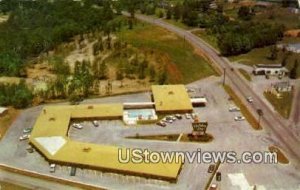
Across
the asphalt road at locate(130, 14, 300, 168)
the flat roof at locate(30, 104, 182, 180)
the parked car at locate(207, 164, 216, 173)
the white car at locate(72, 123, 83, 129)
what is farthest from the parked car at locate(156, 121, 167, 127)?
the asphalt road at locate(130, 14, 300, 168)

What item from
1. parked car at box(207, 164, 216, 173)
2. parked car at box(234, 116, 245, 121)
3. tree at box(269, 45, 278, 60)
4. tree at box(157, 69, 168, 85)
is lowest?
parked car at box(207, 164, 216, 173)

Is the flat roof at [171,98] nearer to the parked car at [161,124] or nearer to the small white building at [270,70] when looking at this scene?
the parked car at [161,124]

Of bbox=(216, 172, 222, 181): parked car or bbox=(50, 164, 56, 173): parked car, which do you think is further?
bbox=(50, 164, 56, 173): parked car

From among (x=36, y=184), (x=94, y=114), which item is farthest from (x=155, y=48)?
(x=36, y=184)

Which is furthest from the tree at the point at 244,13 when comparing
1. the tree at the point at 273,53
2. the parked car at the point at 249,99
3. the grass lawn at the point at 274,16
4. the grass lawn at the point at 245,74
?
the parked car at the point at 249,99

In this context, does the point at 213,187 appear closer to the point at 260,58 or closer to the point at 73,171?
the point at 73,171

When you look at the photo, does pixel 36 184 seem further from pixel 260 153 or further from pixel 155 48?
pixel 155 48

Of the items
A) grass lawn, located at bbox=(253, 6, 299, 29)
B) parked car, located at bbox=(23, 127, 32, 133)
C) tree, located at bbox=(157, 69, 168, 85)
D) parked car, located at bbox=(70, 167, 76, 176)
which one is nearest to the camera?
parked car, located at bbox=(70, 167, 76, 176)

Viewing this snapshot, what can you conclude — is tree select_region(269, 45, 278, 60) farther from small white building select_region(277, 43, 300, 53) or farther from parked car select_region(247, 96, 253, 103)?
parked car select_region(247, 96, 253, 103)
